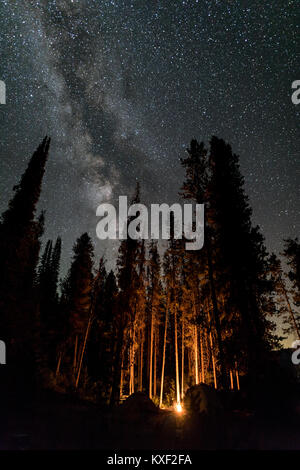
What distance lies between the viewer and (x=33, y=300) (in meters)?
27.2

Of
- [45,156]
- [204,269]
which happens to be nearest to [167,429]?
[204,269]

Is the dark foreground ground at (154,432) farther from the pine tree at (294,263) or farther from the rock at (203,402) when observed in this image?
the pine tree at (294,263)

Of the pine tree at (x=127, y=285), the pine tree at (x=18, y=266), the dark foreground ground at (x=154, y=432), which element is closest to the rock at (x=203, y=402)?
the dark foreground ground at (x=154, y=432)

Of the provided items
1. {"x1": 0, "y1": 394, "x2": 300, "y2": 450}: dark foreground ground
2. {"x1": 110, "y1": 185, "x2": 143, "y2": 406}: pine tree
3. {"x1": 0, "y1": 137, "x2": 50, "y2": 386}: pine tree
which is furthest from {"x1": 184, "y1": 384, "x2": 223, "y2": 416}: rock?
{"x1": 0, "y1": 137, "x2": 50, "y2": 386}: pine tree

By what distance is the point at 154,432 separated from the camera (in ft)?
31.7

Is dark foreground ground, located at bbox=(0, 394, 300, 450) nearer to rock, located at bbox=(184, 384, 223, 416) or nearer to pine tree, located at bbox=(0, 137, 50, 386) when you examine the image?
rock, located at bbox=(184, 384, 223, 416)

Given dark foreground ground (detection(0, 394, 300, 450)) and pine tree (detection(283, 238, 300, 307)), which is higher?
pine tree (detection(283, 238, 300, 307))

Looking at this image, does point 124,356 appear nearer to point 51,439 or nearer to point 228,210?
point 51,439

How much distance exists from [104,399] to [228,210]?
76.9 feet

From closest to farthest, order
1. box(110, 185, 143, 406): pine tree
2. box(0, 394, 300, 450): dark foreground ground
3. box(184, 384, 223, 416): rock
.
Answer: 1. box(0, 394, 300, 450): dark foreground ground
2. box(184, 384, 223, 416): rock
3. box(110, 185, 143, 406): pine tree

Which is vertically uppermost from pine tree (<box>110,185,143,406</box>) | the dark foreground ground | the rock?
pine tree (<box>110,185,143,406</box>)

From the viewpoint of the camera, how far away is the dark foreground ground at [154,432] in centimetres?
781

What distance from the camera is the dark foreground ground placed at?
781 centimetres

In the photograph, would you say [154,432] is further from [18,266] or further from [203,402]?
[18,266]
